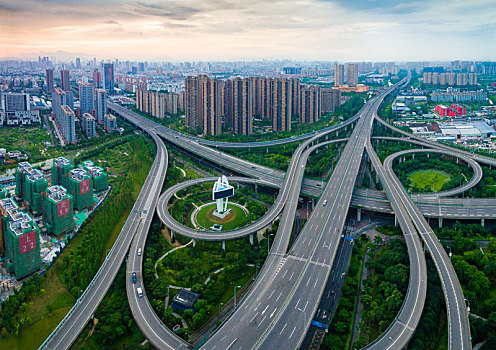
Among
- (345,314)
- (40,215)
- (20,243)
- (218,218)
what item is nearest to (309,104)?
(218,218)

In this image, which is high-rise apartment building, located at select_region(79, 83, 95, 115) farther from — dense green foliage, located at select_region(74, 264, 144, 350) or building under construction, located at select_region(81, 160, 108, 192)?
dense green foliage, located at select_region(74, 264, 144, 350)

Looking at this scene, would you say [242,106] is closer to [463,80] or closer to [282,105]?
[282,105]

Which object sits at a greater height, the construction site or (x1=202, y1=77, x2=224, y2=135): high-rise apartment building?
(x1=202, y1=77, x2=224, y2=135): high-rise apartment building

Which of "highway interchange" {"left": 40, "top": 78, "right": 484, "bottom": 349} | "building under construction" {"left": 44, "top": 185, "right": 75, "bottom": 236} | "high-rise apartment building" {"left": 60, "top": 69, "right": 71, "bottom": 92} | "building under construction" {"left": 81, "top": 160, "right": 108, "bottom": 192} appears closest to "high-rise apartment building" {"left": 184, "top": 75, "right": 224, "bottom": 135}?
"highway interchange" {"left": 40, "top": 78, "right": 484, "bottom": 349}

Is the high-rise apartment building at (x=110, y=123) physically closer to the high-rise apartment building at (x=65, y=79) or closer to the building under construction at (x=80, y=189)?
the high-rise apartment building at (x=65, y=79)

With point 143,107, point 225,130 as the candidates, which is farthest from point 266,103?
point 143,107

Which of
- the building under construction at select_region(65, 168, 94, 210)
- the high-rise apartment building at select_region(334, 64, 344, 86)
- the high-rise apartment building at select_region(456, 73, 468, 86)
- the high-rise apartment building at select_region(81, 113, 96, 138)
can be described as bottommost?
the building under construction at select_region(65, 168, 94, 210)
